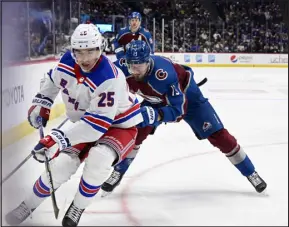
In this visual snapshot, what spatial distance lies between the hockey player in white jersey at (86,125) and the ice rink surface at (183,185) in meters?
0.11

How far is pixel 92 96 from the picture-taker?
171 centimetres

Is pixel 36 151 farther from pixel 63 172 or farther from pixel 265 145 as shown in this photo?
pixel 265 145

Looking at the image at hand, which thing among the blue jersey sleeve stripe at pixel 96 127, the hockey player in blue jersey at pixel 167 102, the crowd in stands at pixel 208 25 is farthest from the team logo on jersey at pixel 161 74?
the crowd in stands at pixel 208 25

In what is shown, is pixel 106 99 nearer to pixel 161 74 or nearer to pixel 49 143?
pixel 49 143

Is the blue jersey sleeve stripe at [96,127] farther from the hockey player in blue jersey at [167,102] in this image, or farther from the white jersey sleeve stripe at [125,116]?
the hockey player in blue jersey at [167,102]

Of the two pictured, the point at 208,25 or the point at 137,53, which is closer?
the point at 137,53

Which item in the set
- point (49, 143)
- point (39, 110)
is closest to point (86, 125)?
point (49, 143)

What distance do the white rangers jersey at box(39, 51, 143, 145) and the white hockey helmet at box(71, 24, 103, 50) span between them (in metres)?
0.09

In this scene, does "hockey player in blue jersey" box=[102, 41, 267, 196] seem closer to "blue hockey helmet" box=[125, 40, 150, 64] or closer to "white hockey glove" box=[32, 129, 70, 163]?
"blue hockey helmet" box=[125, 40, 150, 64]

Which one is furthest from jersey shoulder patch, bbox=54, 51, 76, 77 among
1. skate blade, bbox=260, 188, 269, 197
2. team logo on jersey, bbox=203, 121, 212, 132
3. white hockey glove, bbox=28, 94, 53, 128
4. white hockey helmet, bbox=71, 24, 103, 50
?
skate blade, bbox=260, 188, 269, 197

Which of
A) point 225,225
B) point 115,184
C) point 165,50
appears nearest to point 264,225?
point 225,225

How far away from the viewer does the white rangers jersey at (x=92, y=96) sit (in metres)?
1.68

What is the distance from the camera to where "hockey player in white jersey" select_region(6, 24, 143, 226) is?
1.67 metres

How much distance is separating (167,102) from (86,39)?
0.61 m
